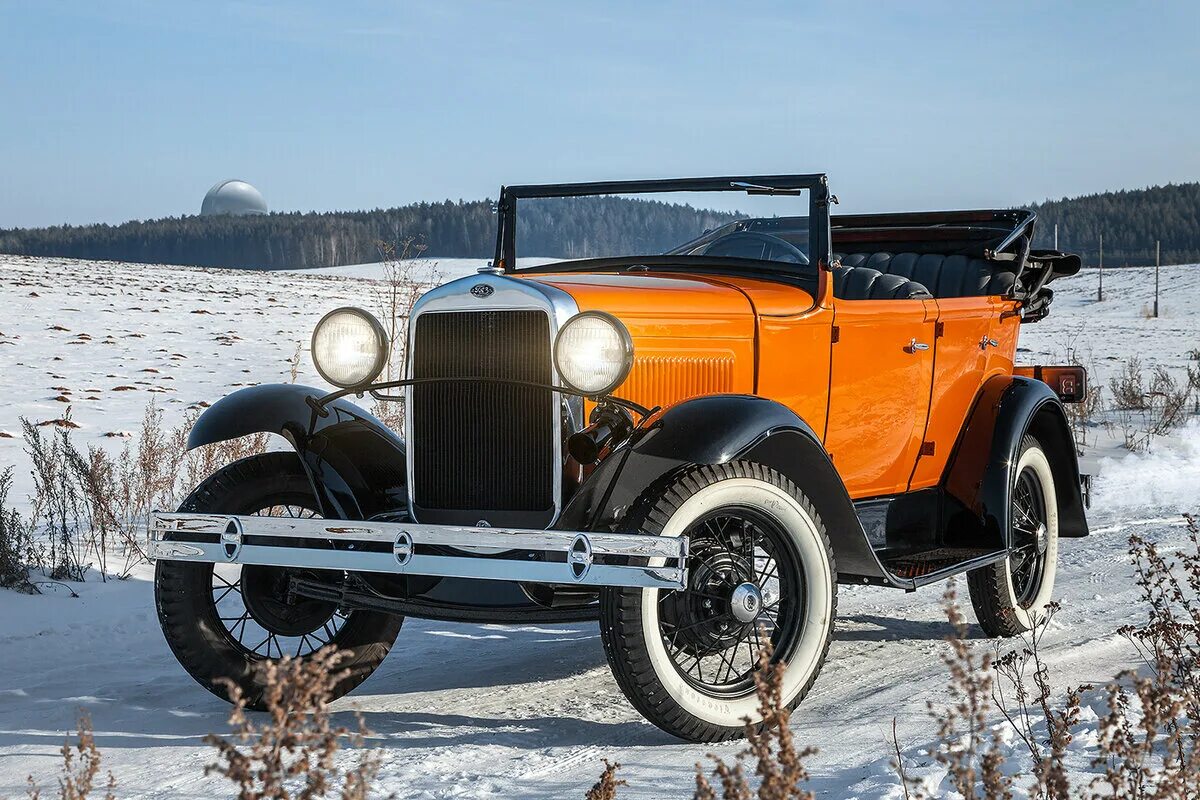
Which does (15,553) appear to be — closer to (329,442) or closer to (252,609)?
(252,609)

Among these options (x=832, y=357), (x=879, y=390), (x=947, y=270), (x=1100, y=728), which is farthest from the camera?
(x=947, y=270)

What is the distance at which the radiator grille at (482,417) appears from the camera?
4.08 metres

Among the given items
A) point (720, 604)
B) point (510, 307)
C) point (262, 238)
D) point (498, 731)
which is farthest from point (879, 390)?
point (262, 238)

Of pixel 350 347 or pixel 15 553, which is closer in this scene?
pixel 350 347

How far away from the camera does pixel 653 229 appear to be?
5520mm

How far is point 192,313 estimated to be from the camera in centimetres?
2195

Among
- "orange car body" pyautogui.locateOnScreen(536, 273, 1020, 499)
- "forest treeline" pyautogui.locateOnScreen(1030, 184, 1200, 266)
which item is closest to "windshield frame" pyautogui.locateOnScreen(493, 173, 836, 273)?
"orange car body" pyautogui.locateOnScreen(536, 273, 1020, 499)

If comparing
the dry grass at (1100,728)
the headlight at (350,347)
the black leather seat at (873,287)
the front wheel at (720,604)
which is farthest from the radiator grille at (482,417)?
the black leather seat at (873,287)

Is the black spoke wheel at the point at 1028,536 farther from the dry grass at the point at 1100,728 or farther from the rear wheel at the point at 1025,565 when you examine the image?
the dry grass at the point at 1100,728

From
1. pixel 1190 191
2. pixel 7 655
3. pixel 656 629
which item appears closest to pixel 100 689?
pixel 7 655

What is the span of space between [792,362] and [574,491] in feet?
3.64

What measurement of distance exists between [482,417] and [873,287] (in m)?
2.09

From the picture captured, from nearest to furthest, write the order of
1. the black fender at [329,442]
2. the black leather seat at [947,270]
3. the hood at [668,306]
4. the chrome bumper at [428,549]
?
the chrome bumper at [428,549], the hood at [668,306], the black fender at [329,442], the black leather seat at [947,270]

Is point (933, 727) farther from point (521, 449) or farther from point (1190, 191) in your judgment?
point (1190, 191)
